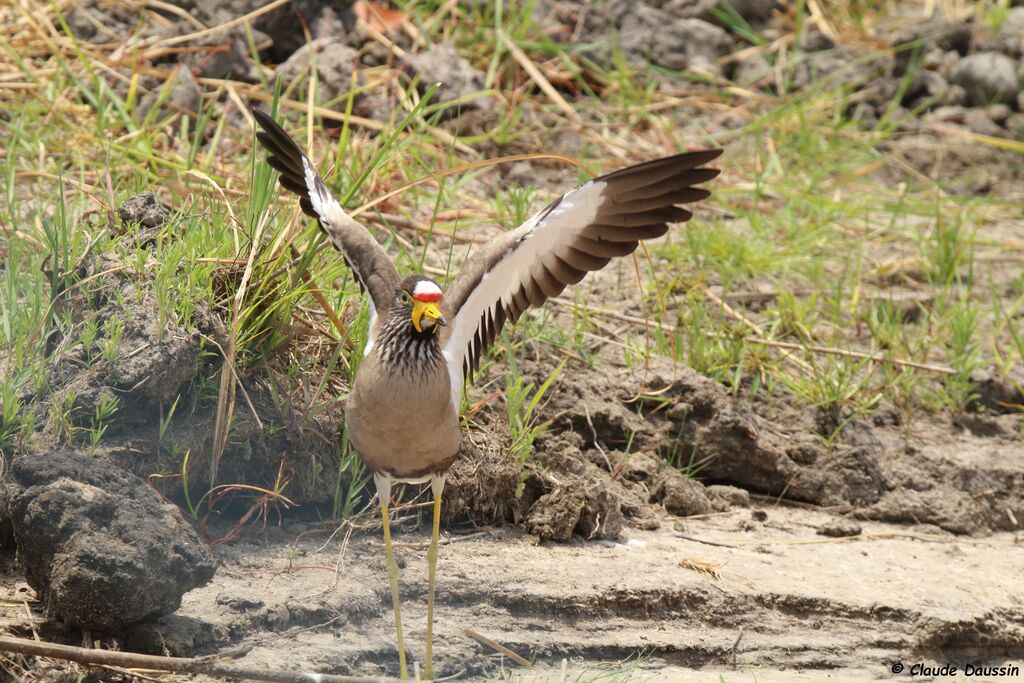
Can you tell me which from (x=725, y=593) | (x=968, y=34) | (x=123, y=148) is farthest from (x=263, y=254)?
(x=968, y=34)

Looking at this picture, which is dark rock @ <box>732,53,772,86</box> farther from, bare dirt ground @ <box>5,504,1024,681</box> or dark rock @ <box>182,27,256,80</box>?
bare dirt ground @ <box>5,504,1024,681</box>

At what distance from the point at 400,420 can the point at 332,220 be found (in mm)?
753

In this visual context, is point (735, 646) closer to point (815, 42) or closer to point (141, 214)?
point (141, 214)

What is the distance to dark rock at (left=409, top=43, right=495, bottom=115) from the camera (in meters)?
6.71

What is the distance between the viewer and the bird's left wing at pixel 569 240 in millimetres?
3678

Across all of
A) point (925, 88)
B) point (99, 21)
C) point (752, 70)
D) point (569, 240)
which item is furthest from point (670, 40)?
point (569, 240)

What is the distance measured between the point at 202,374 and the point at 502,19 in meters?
3.85

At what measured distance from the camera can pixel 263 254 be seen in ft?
14.4

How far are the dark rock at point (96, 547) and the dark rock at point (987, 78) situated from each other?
6.16 m

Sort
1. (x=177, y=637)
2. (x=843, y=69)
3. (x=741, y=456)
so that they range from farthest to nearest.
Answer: (x=843, y=69) < (x=741, y=456) < (x=177, y=637)

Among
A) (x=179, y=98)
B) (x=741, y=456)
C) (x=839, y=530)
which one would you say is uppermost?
(x=179, y=98)

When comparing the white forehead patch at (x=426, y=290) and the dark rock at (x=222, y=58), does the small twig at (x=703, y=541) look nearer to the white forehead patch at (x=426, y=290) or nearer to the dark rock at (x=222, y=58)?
the white forehead patch at (x=426, y=290)

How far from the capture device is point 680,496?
15.7ft

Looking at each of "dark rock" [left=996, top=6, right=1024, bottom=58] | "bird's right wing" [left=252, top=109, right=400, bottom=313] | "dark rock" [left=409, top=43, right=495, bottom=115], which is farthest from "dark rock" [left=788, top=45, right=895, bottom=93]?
"bird's right wing" [left=252, top=109, right=400, bottom=313]
